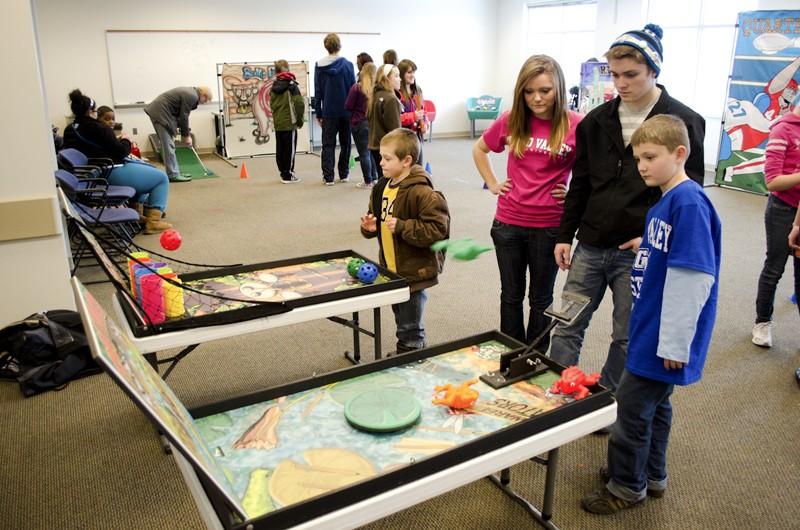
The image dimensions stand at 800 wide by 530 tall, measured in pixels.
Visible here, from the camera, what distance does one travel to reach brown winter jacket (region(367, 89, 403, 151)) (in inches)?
241

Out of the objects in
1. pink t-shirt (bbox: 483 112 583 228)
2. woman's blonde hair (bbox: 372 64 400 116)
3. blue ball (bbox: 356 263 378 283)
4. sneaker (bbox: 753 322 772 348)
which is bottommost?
sneaker (bbox: 753 322 772 348)

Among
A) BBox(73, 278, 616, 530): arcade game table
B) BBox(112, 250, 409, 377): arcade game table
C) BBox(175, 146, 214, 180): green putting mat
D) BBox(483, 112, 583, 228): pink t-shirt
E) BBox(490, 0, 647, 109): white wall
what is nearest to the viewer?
BBox(73, 278, 616, 530): arcade game table

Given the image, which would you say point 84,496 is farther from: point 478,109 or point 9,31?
point 478,109

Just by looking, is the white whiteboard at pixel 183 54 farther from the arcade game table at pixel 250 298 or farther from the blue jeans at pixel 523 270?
the blue jeans at pixel 523 270

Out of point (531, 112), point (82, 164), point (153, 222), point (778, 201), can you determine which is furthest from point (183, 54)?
point (778, 201)

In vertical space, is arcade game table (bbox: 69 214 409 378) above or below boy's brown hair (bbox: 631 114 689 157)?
below

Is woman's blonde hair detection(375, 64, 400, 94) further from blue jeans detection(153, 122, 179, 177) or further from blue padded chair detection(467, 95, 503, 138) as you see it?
blue padded chair detection(467, 95, 503, 138)

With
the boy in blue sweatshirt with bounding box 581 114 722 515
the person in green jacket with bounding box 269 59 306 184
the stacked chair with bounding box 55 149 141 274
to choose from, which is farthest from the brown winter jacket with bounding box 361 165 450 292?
the person in green jacket with bounding box 269 59 306 184

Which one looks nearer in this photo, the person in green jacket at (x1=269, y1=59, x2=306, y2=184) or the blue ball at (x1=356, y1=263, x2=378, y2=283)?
the blue ball at (x1=356, y1=263, x2=378, y2=283)

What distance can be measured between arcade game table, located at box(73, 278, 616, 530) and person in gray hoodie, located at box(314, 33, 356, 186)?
5.97 meters

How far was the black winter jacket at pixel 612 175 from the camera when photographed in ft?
6.73

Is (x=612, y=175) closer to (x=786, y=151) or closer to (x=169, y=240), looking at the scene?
(x=786, y=151)

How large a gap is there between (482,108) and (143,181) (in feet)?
26.1

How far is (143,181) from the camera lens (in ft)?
18.1
